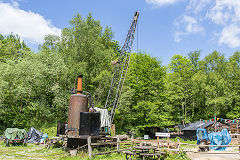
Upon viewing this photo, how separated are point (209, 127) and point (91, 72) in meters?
17.5

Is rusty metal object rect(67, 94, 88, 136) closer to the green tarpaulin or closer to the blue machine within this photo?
the green tarpaulin

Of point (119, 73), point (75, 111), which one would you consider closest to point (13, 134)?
point (75, 111)

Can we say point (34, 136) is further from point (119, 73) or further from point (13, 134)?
point (119, 73)

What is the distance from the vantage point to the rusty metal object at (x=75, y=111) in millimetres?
14289

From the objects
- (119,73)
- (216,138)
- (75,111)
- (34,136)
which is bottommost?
(34,136)

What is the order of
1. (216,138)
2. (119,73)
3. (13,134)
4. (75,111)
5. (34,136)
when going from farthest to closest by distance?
1. (119,73)
2. (34,136)
3. (13,134)
4. (216,138)
5. (75,111)

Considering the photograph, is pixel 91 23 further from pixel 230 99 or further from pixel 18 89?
pixel 230 99

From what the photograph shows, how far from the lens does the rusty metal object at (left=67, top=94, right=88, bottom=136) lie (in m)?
14.3

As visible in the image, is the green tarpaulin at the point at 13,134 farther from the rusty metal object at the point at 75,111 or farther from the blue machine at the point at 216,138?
the blue machine at the point at 216,138

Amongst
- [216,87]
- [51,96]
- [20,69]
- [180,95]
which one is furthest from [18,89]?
[216,87]

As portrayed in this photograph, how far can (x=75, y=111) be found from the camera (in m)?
14.5

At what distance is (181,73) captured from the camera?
137 feet

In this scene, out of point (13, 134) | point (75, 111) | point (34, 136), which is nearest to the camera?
point (75, 111)

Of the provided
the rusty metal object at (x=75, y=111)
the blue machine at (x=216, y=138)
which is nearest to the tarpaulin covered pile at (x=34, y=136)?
the rusty metal object at (x=75, y=111)
